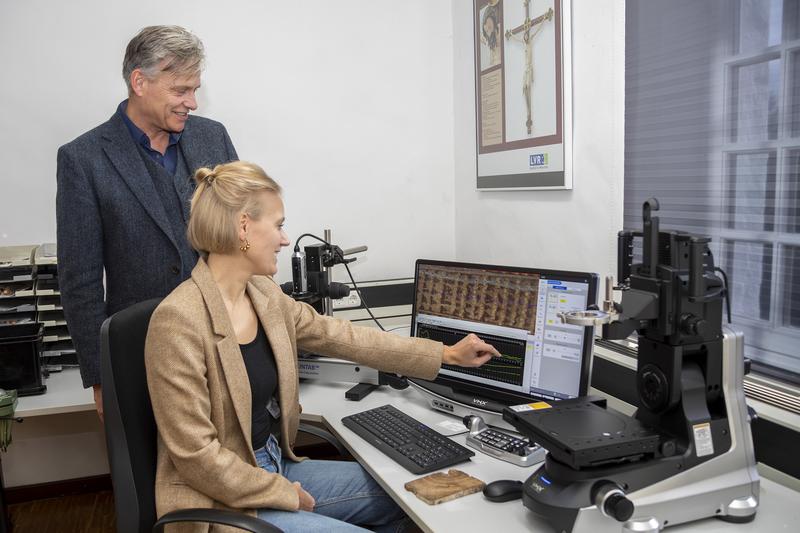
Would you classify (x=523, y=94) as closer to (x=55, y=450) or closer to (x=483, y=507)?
(x=483, y=507)

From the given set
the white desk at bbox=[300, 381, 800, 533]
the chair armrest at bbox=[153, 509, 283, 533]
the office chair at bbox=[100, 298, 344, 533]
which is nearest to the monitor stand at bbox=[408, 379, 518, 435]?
the white desk at bbox=[300, 381, 800, 533]

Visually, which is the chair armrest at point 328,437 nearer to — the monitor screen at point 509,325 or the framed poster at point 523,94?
the monitor screen at point 509,325

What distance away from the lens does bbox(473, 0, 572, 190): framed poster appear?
85.5 inches

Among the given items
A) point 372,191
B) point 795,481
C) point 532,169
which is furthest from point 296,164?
point 795,481

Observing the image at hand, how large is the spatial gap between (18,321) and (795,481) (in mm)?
2453

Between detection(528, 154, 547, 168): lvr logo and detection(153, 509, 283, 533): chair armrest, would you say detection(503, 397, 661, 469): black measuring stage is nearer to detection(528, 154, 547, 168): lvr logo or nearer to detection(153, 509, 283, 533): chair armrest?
detection(153, 509, 283, 533): chair armrest

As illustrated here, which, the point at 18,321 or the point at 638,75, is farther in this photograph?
the point at 18,321

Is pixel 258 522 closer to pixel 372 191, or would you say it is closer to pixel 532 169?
pixel 532 169

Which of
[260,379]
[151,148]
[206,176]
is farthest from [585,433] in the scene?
[151,148]

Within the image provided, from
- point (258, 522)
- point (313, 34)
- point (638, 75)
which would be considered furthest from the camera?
point (313, 34)

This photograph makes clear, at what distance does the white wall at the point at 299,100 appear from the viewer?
261 centimetres

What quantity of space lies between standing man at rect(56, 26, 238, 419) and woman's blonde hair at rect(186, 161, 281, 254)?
1.56ft

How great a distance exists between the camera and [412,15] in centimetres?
301

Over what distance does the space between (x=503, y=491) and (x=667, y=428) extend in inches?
13.7
